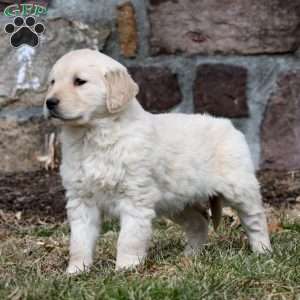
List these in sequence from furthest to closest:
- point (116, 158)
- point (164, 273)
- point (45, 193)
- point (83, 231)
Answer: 1. point (45, 193)
2. point (83, 231)
3. point (116, 158)
4. point (164, 273)

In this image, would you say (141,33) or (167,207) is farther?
(141,33)

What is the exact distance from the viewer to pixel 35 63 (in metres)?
6.80

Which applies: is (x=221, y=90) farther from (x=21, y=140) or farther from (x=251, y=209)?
(x=251, y=209)

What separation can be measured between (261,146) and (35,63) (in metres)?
1.86

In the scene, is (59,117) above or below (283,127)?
above

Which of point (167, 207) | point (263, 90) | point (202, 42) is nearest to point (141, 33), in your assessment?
point (202, 42)

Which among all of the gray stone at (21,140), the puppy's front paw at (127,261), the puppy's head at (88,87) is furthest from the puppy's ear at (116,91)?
the gray stone at (21,140)

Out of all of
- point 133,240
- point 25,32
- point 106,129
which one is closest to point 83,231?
point 133,240

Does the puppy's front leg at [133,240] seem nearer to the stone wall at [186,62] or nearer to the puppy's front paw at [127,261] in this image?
the puppy's front paw at [127,261]

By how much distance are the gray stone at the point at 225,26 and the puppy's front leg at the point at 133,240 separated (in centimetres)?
260

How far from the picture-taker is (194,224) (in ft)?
17.0

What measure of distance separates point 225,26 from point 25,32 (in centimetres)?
154

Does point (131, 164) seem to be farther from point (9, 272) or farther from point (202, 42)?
point (202, 42)

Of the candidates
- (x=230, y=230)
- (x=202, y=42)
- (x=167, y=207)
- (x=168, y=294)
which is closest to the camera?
(x=168, y=294)
